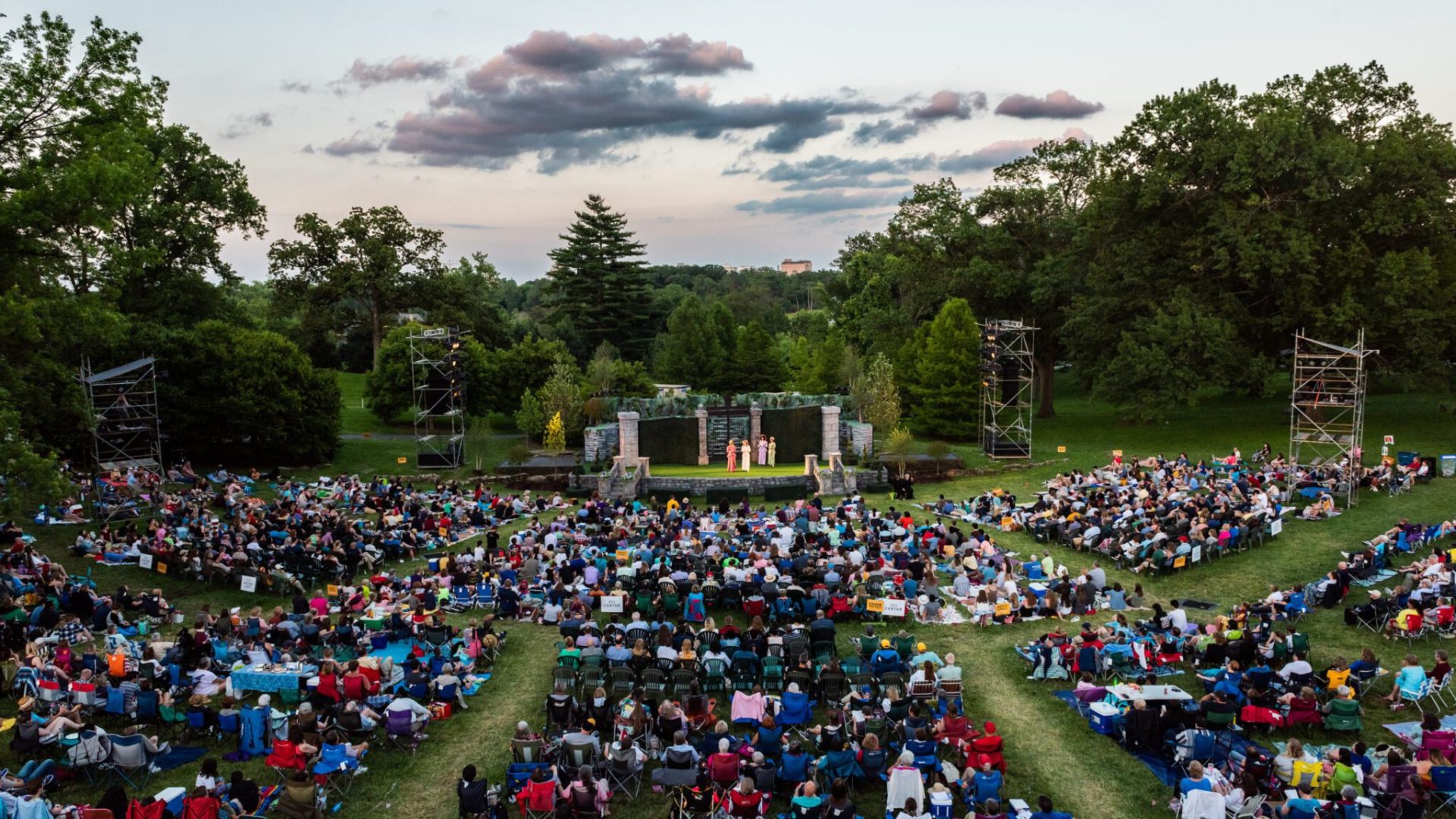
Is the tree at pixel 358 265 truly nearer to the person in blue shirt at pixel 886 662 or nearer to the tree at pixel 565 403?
the tree at pixel 565 403

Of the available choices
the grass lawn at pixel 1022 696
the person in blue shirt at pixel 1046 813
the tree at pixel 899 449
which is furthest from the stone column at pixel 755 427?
the person in blue shirt at pixel 1046 813

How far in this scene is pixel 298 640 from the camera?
13.7m

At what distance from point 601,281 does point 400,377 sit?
22657 mm

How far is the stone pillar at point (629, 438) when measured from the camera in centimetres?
3109

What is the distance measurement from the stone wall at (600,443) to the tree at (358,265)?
21.5 metres

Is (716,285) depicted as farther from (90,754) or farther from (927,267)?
(90,754)

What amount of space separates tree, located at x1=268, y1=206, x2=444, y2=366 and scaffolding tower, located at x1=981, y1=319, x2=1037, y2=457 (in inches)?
1224

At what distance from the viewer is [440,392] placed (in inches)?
1725

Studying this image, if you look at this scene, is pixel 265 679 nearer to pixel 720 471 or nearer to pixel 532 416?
pixel 720 471

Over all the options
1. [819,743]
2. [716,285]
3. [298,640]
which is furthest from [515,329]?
[819,743]

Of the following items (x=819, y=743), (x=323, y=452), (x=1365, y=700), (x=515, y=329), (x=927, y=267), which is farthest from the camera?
(x=515, y=329)

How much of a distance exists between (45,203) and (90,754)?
9.56 metres

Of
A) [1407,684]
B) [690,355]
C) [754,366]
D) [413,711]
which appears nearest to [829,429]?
[1407,684]

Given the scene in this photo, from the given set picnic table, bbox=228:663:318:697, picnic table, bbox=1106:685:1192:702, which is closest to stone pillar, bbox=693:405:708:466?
picnic table, bbox=228:663:318:697
